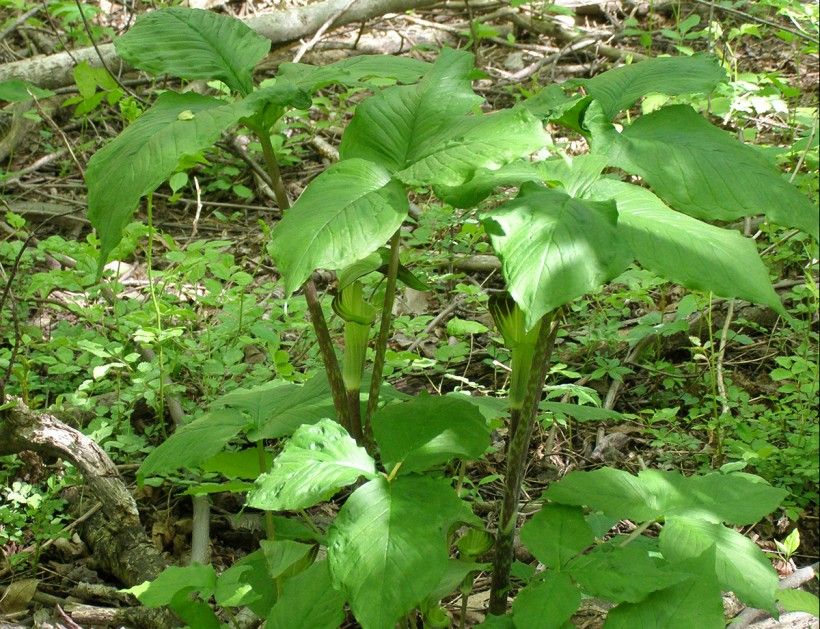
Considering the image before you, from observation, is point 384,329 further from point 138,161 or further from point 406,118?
point 138,161

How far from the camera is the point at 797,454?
8.59 ft

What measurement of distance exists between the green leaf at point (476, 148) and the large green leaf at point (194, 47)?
45 centimetres

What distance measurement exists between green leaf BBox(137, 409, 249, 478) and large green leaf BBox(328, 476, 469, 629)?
0.41 meters

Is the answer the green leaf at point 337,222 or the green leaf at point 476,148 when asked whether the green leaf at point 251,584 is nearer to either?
the green leaf at point 337,222

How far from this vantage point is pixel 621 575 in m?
1.56

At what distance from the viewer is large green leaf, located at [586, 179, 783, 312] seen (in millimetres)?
1277

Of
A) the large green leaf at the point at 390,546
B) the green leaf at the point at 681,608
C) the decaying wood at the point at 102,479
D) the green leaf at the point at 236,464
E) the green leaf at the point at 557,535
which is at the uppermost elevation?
the large green leaf at the point at 390,546

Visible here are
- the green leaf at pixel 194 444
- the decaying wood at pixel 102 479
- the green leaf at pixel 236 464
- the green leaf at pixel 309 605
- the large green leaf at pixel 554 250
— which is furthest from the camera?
the decaying wood at pixel 102 479

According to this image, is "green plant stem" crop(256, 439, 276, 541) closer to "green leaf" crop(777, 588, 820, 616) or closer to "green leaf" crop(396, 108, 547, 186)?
"green leaf" crop(396, 108, 547, 186)

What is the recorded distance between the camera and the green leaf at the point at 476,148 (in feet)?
4.51

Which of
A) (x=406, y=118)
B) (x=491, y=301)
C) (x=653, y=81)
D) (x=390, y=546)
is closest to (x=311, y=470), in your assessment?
(x=390, y=546)

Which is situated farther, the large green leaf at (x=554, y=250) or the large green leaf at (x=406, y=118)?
the large green leaf at (x=406, y=118)

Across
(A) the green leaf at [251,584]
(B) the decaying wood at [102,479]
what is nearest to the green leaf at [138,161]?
(A) the green leaf at [251,584]

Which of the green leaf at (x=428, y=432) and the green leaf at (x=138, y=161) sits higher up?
the green leaf at (x=138, y=161)
